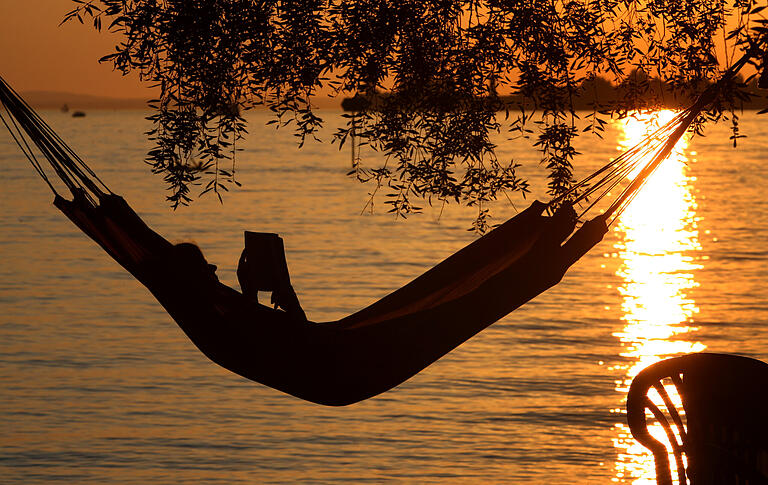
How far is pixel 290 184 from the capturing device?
191 feet

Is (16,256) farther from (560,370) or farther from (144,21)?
(144,21)

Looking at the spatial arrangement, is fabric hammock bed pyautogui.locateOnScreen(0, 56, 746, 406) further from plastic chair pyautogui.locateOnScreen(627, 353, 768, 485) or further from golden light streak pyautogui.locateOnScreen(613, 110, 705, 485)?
plastic chair pyautogui.locateOnScreen(627, 353, 768, 485)

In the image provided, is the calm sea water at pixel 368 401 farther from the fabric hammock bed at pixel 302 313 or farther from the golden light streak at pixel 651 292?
the fabric hammock bed at pixel 302 313

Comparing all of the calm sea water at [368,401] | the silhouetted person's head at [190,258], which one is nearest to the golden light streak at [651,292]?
the calm sea water at [368,401]

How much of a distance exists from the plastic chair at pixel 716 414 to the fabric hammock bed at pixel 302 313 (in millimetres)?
1453

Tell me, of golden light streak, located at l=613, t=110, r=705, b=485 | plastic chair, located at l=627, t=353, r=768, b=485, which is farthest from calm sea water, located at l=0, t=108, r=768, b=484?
plastic chair, located at l=627, t=353, r=768, b=485

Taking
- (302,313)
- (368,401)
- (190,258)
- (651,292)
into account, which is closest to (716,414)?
(302,313)

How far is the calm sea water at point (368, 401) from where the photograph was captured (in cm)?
1055

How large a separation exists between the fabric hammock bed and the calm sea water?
2.29ft

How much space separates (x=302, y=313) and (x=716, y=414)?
2076 mm

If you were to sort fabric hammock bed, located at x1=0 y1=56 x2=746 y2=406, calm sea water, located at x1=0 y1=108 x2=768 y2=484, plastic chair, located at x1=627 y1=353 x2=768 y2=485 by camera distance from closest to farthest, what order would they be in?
1. plastic chair, located at x1=627 y1=353 x2=768 y2=485
2. fabric hammock bed, located at x1=0 y1=56 x2=746 y2=406
3. calm sea water, located at x1=0 y1=108 x2=768 y2=484

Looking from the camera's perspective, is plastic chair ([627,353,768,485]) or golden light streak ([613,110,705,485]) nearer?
plastic chair ([627,353,768,485])

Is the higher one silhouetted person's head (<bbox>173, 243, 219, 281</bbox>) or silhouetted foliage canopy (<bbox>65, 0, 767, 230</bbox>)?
silhouetted foliage canopy (<bbox>65, 0, 767, 230</bbox>)

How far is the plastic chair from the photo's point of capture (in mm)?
3643
